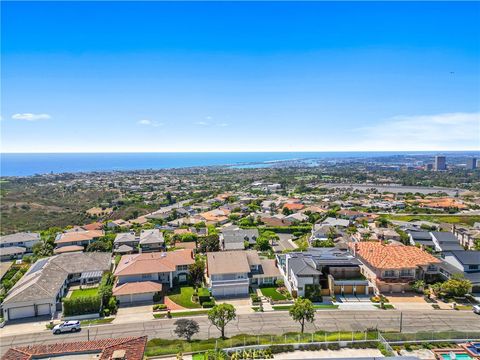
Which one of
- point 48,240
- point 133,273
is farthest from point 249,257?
point 48,240

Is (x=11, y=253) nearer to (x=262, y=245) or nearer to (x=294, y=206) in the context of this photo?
(x=262, y=245)

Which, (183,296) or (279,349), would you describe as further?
(183,296)

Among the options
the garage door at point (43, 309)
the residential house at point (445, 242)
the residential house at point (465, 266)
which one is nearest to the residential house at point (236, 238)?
the garage door at point (43, 309)

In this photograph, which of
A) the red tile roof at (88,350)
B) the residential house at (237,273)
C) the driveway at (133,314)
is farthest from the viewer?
the residential house at (237,273)

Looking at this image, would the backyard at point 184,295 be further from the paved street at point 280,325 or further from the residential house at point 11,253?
the residential house at point 11,253

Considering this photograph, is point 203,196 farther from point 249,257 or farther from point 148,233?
point 249,257

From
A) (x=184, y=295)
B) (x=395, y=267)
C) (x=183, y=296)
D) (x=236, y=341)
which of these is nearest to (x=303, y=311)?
(x=236, y=341)
